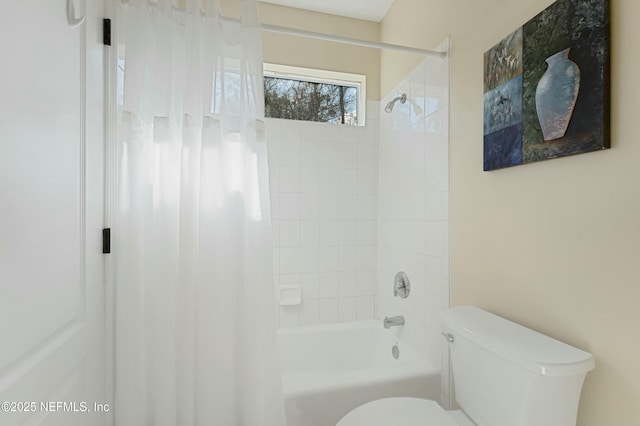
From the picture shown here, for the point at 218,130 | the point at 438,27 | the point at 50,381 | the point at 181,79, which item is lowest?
the point at 50,381

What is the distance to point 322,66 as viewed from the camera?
2441mm

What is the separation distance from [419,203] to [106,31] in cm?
167

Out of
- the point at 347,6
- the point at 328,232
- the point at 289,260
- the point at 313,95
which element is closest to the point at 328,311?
the point at 289,260

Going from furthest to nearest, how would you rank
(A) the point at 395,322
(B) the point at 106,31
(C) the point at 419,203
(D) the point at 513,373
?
(A) the point at 395,322 < (C) the point at 419,203 < (B) the point at 106,31 < (D) the point at 513,373

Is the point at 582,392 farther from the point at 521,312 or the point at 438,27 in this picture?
the point at 438,27

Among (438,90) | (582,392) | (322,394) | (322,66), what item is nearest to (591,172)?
(582,392)

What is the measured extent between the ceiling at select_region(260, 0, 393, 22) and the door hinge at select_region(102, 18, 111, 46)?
1544 mm

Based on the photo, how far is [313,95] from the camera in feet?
8.23

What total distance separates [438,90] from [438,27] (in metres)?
0.36

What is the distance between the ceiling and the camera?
230 cm

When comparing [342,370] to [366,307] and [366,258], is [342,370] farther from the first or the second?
[366,258]

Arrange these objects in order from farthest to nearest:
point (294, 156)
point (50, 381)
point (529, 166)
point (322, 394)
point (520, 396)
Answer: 1. point (294, 156)
2. point (322, 394)
3. point (529, 166)
4. point (520, 396)
5. point (50, 381)

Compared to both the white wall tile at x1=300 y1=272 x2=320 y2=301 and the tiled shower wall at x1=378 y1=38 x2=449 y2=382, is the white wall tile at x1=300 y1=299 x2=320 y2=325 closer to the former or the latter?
the white wall tile at x1=300 y1=272 x2=320 y2=301

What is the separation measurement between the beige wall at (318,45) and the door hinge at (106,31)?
1.36m
